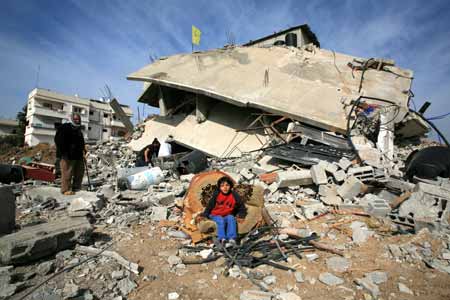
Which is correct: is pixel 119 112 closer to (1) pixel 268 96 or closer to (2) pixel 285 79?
(1) pixel 268 96

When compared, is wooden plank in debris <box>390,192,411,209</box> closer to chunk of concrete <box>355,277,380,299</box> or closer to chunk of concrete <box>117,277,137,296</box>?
chunk of concrete <box>355,277,380,299</box>

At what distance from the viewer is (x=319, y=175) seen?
212 inches

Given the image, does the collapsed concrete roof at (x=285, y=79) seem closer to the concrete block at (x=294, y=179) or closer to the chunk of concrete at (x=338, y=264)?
the concrete block at (x=294, y=179)

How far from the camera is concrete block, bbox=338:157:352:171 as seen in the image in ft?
18.6

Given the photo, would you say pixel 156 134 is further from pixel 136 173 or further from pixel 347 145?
pixel 347 145

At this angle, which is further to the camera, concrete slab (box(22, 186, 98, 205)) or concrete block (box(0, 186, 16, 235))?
concrete slab (box(22, 186, 98, 205))

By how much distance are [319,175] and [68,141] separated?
5.43 m

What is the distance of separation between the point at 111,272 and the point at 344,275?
2.61m

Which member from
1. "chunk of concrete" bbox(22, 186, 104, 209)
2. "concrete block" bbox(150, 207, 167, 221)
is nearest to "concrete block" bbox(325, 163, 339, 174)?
"concrete block" bbox(150, 207, 167, 221)

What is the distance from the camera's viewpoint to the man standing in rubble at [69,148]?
5.21 m

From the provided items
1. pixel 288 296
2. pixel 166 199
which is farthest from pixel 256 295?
pixel 166 199

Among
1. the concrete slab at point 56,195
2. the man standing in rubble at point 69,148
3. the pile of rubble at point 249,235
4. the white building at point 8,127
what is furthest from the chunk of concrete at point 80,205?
the white building at point 8,127

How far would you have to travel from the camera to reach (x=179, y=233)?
3.95m

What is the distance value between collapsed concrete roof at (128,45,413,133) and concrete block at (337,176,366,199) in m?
2.43
